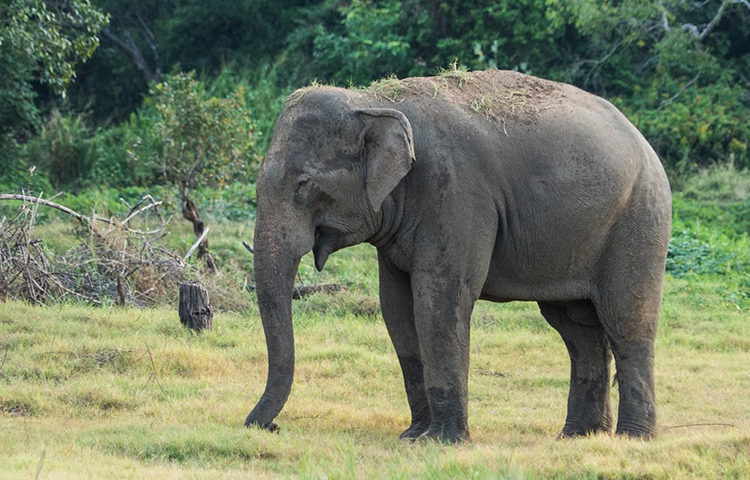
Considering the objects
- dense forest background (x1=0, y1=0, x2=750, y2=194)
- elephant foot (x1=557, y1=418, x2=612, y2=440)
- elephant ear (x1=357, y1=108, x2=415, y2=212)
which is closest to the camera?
elephant ear (x1=357, y1=108, x2=415, y2=212)

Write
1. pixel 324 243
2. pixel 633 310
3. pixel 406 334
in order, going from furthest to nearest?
pixel 406 334, pixel 633 310, pixel 324 243

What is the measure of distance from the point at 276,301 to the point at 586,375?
2.72m

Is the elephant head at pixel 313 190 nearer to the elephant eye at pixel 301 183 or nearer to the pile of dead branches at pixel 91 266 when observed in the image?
the elephant eye at pixel 301 183

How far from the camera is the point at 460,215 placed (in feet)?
26.6

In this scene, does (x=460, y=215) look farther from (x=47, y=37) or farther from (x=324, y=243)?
(x=47, y=37)

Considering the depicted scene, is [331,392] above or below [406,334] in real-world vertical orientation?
below

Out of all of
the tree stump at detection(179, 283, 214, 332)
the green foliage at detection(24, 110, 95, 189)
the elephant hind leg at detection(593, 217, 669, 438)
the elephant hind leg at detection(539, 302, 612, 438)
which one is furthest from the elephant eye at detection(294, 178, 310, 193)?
the green foliage at detection(24, 110, 95, 189)

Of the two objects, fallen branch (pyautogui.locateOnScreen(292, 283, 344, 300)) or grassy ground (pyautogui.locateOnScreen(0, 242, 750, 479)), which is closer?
grassy ground (pyautogui.locateOnScreen(0, 242, 750, 479))

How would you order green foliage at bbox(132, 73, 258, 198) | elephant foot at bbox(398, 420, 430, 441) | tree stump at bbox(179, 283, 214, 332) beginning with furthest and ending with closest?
green foliage at bbox(132, 73, 258, 198) → tree stump at bbox(179, 283, 214, 332) → elephant foot at bbox(398, 420, 430, 441)

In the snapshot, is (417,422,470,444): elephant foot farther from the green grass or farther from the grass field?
the green grass

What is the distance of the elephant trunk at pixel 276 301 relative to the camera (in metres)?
7.79

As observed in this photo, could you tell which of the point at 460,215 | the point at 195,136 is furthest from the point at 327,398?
the point at 195,136

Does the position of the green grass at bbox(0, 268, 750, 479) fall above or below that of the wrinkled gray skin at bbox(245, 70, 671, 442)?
below

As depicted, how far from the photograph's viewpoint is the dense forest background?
19984 millimetres
